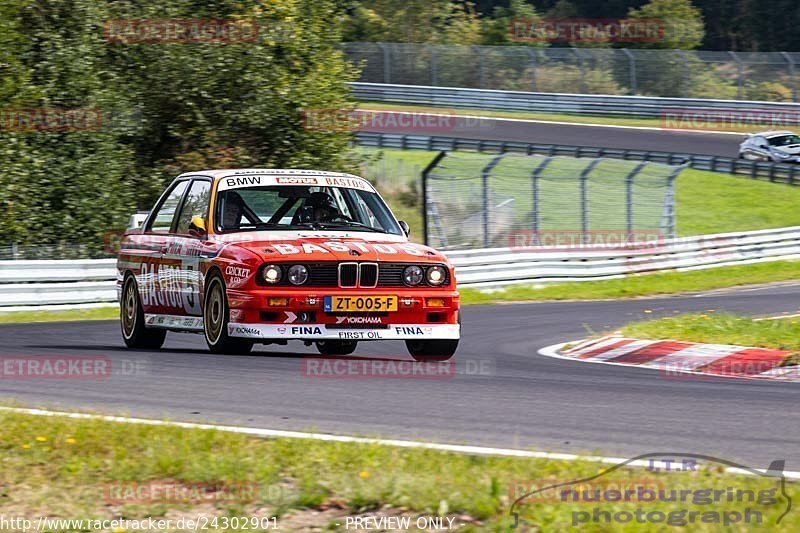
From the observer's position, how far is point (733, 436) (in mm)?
6699

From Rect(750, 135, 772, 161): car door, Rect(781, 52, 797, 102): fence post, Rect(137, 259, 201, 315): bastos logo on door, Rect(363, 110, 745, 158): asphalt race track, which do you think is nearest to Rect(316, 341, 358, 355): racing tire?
Rect(137, 259, 201, 315): bastos logo on door

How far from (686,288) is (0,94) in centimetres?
1376

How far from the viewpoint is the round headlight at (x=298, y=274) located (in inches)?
392

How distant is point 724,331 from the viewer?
1256 centimetres

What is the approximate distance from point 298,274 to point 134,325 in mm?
2859

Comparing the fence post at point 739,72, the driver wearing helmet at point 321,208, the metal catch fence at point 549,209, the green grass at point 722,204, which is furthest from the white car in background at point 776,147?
the driver wearing helmet at point 321,208

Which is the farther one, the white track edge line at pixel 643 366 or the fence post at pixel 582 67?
the fence post at pixel 582 67

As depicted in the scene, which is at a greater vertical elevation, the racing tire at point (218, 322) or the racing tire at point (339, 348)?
the racing tire at point (218, 322)

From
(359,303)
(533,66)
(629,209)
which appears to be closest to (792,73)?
(533,66)

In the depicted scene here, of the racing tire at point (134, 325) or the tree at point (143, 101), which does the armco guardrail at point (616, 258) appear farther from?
the racing tire at point (134, 325)

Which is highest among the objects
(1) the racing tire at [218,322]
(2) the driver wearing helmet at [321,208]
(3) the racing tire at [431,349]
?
(2) the driver wearing helmet at [321,208]

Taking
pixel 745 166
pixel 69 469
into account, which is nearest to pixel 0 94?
pixel 69 469

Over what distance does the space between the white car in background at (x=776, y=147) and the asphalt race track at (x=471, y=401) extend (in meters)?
30.5

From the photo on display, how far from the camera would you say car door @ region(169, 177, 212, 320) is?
10836 mm
